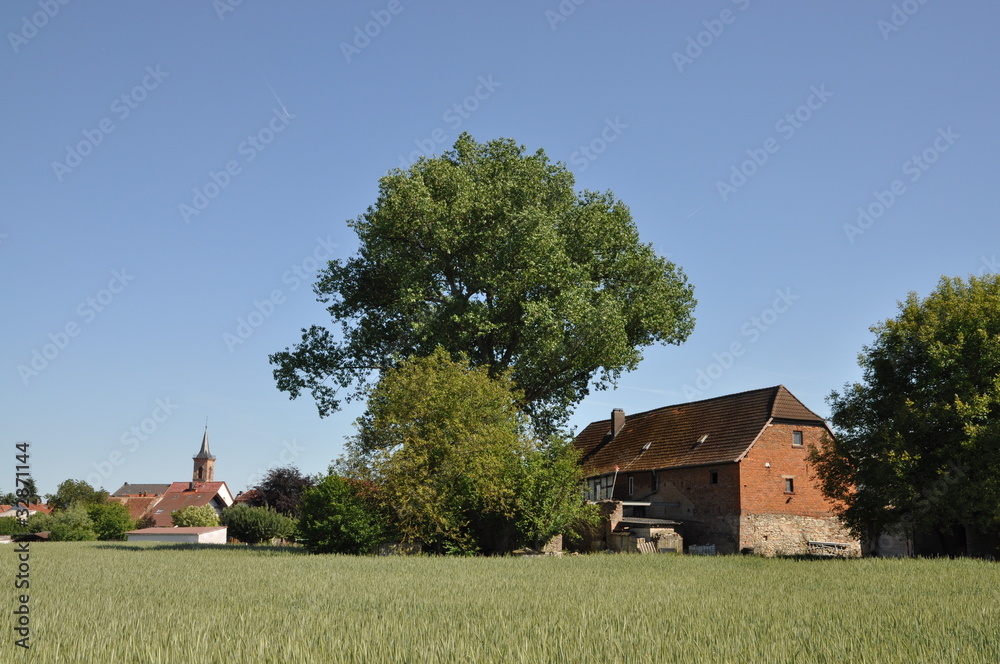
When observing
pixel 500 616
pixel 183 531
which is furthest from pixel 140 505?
pixel 500 616

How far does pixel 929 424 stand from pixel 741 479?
12.7m

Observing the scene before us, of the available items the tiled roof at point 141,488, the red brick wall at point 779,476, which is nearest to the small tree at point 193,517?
the red brick wall at point 779,476

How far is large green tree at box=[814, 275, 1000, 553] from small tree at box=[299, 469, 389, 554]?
18.7 meters

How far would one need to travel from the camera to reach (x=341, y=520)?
109 feet

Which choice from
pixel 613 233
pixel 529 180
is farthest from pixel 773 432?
pixel 529 180

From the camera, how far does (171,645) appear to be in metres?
8.84

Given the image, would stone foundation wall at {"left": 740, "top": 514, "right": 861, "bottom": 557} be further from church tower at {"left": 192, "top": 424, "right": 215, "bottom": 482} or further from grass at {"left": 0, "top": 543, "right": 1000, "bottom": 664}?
church tower at {"left": 192, "top": 424, "right": 215, "bottom": 482}

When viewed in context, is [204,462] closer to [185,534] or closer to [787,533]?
→ [185,534]

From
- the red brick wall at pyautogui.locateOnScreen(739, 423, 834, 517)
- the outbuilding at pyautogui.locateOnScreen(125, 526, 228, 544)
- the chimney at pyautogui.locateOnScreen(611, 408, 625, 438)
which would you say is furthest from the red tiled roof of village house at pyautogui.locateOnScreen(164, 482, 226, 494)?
the red brick wall at pyautogui.locateOnScreen(739, 423, 834, 517)

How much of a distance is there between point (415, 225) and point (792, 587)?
22288mm

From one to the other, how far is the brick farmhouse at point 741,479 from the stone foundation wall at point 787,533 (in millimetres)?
51

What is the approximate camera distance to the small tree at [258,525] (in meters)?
56.5

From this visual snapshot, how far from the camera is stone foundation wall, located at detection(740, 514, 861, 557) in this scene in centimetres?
4228

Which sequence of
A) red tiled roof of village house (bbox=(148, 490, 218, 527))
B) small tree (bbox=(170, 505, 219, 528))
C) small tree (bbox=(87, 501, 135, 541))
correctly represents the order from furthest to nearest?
red tiled roof of village house (bbox=(148, 490, 218, 527)), small tree (bbox=(170, 505, 219, 528)), small tree (bbox=(87, 501, 135, 541))
